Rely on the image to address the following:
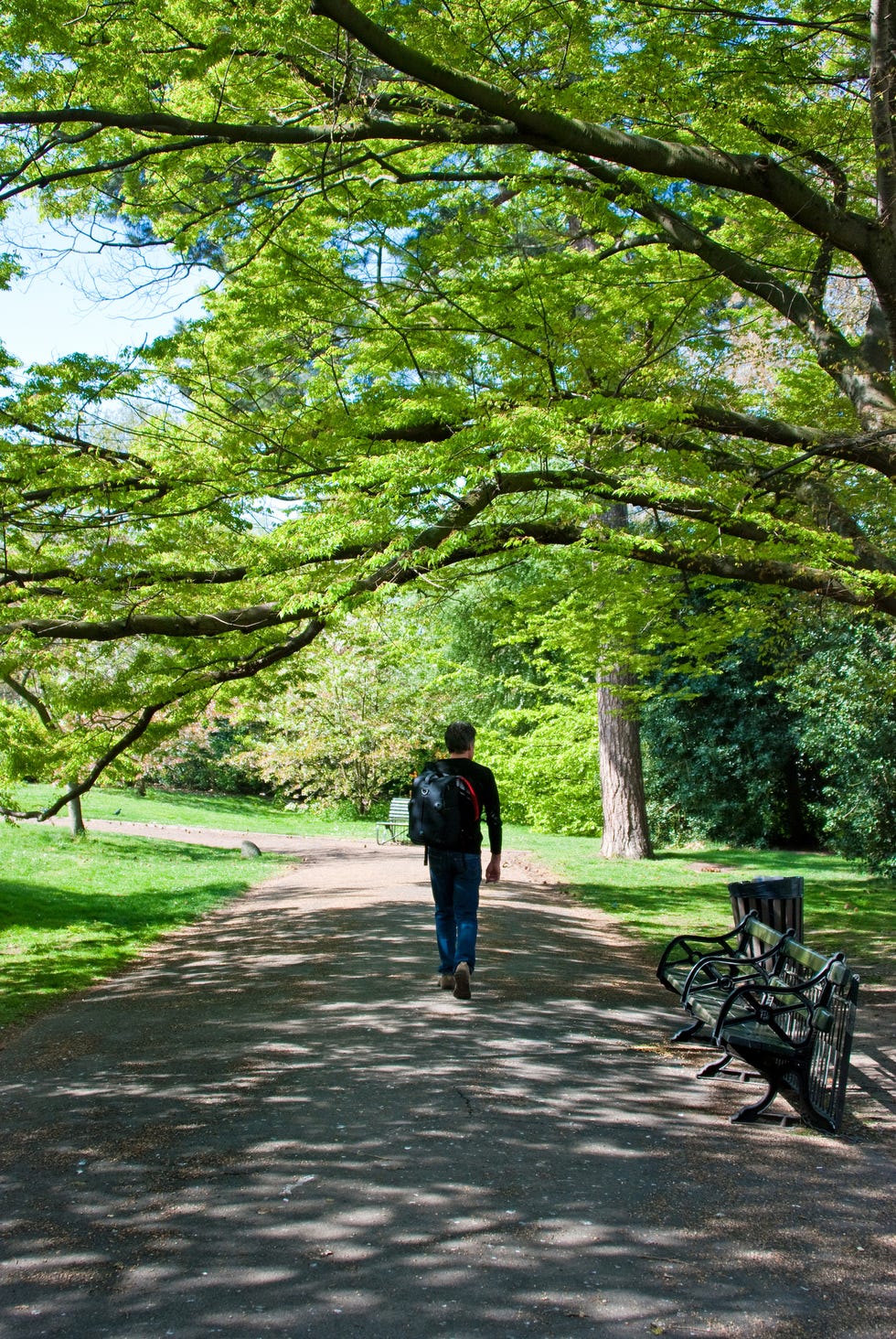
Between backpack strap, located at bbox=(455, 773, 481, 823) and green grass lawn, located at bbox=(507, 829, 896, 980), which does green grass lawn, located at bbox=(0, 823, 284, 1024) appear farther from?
green grass lawn, located at bbox=(507, 829, 896, 980)

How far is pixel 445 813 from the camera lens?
291 inches

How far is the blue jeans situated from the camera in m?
7.36

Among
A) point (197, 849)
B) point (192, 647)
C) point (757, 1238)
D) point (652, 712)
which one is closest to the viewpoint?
point (757, 1238)

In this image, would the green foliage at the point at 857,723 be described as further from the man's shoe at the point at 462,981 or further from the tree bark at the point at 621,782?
the man's shoe at the point at 462,981

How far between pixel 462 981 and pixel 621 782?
13.2m

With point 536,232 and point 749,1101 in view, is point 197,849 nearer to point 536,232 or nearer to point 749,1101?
point 536,232

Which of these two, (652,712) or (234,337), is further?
(652,712)

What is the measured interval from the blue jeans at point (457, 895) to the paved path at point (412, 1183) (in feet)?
1.42

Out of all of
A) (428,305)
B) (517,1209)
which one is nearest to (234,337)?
(428,305)

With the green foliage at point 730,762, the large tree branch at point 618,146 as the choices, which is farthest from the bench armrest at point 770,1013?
the green foliage at point 730,762

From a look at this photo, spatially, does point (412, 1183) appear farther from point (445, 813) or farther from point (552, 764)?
point (552, 764)

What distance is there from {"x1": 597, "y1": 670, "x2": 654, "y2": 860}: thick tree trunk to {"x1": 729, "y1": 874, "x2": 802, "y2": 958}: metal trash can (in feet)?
36.7

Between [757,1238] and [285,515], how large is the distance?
925 cm

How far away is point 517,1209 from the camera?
3.93 meters
